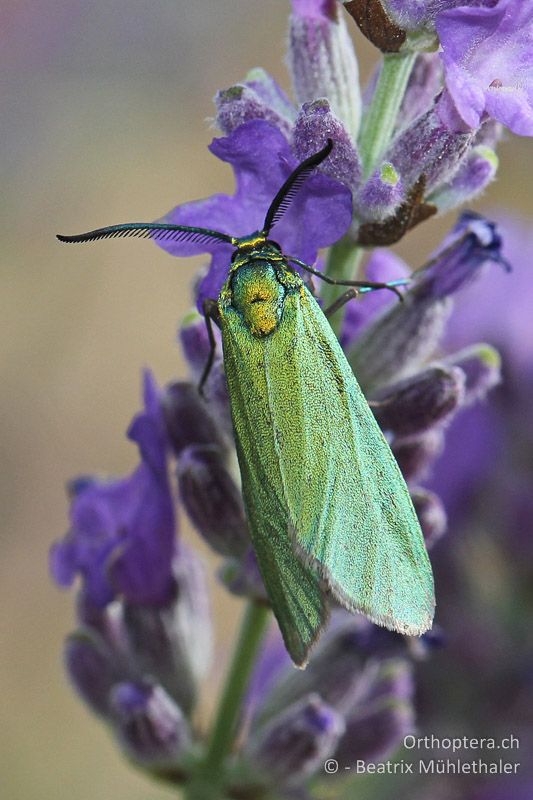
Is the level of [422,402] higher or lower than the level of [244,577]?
higher

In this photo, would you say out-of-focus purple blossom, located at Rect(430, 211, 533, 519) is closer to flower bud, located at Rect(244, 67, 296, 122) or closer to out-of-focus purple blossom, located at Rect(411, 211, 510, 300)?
out-of-focus purple blossom, located at Rect(411, 211, 510, 300)

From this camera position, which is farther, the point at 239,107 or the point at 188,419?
the point at 188,419

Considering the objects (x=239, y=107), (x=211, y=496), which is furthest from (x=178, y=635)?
(x=239, y=107)

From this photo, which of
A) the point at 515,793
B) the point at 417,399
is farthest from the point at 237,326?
the point at 515,793

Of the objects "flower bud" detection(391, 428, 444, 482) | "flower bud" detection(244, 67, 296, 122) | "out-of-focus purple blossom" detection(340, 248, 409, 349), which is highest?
"flower bud" detection(244, 67, 296, 122)

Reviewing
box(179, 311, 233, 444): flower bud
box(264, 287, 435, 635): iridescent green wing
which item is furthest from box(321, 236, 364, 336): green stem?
box(179, 311, 233, 444): flower bud

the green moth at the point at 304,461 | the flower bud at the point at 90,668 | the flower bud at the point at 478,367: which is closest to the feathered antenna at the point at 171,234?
the green moth at the point at 304,461

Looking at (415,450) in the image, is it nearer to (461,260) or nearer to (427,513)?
(427,513)

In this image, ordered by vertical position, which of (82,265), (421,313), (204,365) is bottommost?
(421,313)
